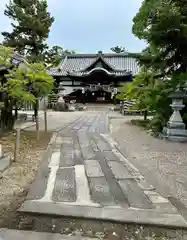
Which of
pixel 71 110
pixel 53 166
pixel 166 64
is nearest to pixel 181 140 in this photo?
pixel 166 64

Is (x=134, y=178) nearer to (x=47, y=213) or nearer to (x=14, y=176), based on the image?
(x=47, y=213)

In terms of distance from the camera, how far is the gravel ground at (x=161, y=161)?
132 inches

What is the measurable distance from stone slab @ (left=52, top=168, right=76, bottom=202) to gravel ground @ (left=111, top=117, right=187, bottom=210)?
1195 millimetres

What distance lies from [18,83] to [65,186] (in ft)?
13.8

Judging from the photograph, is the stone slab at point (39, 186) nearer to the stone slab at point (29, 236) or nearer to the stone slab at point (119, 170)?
the stone slab at point (29, 236)

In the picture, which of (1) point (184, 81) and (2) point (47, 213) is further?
(1) point (184, 81)

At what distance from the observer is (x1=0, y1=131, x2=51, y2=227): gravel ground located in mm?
2737

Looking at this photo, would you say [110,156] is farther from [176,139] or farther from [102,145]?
[176,139]

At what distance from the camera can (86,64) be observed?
29.2m

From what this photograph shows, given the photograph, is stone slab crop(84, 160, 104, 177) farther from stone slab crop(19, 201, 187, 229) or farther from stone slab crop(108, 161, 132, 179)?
stone slab crop(19, 201, 187, 229)

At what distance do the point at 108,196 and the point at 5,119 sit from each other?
19.7 ft

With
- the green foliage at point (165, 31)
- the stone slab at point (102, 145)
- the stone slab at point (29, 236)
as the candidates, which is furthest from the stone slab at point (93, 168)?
the green foliage at point (165, 31)

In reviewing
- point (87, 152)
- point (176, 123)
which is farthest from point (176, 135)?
point (87, 152)

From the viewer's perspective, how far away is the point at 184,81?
7285 mm
